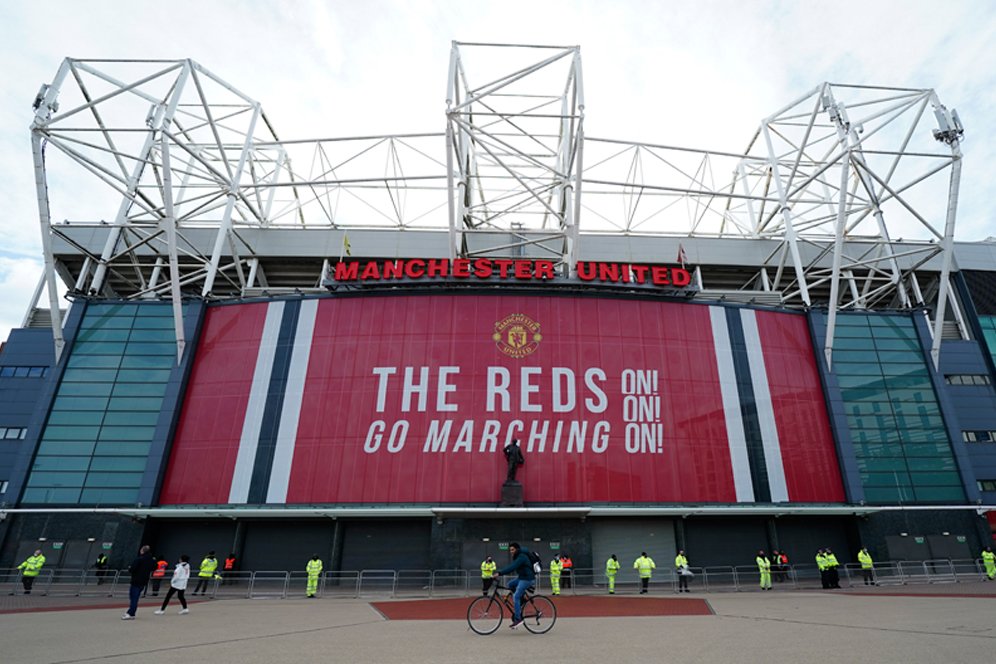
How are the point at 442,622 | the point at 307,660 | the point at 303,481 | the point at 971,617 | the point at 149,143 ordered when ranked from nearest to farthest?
the point at 307,660 < the point at 971,617 < the point at 442,622 < the point at 303,481 < the point at 149,143

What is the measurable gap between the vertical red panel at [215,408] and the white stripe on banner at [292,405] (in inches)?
98.2

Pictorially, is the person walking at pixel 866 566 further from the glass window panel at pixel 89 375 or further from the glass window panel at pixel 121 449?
the glass window panel at pixel 89 375

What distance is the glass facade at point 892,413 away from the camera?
34000 millimetres

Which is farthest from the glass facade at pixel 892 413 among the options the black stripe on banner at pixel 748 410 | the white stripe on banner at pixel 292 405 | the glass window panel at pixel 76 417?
the glass window panel at pixel 76 417

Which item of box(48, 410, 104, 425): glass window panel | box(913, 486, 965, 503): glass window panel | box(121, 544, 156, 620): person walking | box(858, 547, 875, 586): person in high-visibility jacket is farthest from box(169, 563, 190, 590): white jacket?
box(913, 486, 965, 503): glass window panel

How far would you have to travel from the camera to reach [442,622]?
1448 centimetres

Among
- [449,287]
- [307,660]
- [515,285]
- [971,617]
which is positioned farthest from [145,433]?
[971,617]

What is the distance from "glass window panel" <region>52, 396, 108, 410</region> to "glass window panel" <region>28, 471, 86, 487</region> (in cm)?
398

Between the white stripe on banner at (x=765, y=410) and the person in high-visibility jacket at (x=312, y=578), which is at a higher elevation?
the white stripe on banner at (x=765, y=410)

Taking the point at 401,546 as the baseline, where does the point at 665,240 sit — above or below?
above

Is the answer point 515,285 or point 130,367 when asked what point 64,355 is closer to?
point 130,367

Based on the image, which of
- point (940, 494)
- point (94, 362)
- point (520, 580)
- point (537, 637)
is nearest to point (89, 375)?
point (94, 362)

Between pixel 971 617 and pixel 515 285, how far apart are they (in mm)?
27378

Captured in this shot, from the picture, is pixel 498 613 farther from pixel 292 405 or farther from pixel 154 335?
pixel 154 335
